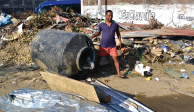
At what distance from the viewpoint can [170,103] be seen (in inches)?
138

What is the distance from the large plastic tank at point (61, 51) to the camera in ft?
12.2

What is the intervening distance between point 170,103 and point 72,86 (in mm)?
2096

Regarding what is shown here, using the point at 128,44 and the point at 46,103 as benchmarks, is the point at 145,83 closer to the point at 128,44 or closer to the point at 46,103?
the point at 128,44

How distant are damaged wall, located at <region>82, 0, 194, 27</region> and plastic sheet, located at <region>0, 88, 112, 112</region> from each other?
30.0ft

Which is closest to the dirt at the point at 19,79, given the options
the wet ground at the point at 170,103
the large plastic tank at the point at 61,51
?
the large plastic tank at the point at 61,51

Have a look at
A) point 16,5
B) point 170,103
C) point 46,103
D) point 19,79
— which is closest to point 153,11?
point 170,103

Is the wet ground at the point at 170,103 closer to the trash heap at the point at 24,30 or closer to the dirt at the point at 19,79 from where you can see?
the dirt at the point at 19,79

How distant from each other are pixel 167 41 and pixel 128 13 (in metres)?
5.68

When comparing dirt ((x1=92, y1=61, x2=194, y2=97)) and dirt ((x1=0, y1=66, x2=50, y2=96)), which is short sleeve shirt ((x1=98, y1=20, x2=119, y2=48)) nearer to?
dirt ((x1=92, y1=61, x2=194, y2=97))

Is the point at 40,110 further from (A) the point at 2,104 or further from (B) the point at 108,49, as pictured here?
(B) the point at 108,49

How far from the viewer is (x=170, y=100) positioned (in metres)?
3.62

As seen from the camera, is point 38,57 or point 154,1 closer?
point 38,57

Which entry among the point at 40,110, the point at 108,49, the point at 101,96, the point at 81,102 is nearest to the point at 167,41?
the point at 108,49

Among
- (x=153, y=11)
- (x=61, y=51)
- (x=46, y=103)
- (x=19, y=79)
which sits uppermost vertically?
(x=153, y=11)
